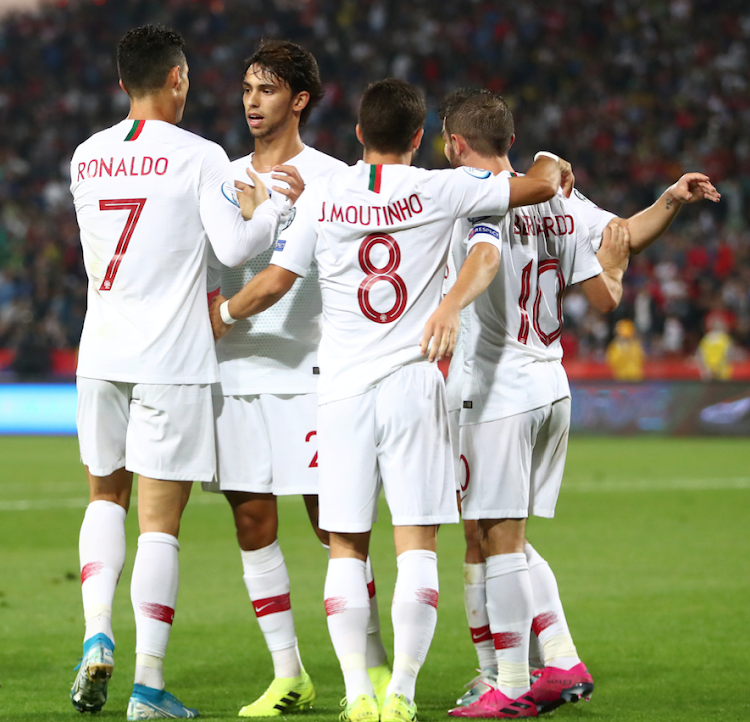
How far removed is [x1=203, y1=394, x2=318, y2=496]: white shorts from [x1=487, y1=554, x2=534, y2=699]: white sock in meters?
0.79

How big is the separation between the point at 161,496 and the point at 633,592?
12.5 ft

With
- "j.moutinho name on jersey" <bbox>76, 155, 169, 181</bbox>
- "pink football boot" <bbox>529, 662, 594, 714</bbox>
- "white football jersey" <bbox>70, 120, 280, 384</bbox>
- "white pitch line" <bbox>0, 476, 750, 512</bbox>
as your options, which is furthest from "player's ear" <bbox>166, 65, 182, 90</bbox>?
"white pitch line" <bbox>0, 476, 750, 512</bbox>

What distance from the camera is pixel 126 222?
14.0 ft

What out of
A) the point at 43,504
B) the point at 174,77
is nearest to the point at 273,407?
the point at 174,77

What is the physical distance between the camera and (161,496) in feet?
13.9

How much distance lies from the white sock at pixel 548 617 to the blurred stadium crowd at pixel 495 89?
17482mm

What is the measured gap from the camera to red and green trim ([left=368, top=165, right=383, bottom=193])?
13.1 feet

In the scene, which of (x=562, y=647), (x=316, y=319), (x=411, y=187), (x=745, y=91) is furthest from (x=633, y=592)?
(x=745, y=91)

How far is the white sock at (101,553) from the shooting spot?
13.9ft

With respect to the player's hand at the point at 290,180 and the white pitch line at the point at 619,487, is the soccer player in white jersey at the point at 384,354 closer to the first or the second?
the player's hand at the point at 290,180

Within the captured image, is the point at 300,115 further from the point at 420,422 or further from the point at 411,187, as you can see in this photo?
the point at 420,422

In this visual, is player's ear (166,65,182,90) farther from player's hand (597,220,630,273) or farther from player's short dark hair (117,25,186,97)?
player's hand (597,220,630,273)

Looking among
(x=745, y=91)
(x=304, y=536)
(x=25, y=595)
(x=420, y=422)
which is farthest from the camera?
(x=745, y=91)

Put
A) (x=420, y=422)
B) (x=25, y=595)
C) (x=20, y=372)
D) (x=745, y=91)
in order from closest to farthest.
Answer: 1. (x=420, y=422)
2. (x=25, y=595)
3. (x=20, y=372)
4. (x=745, y=91)
